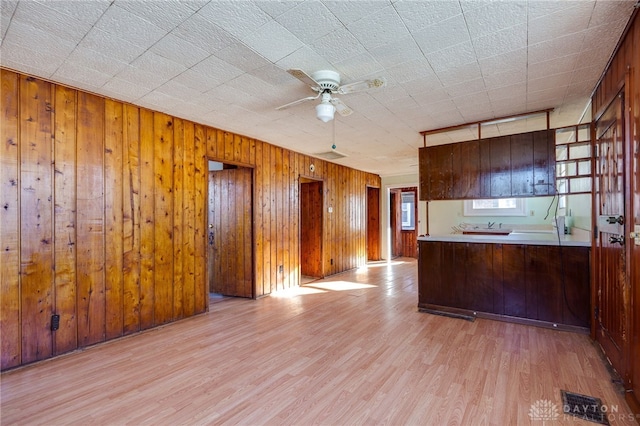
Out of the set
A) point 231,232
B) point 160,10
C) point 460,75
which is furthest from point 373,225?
point 160,10

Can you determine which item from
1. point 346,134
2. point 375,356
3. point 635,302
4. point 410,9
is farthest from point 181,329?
point 635,302

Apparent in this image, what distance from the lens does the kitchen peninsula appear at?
3088 millimetres

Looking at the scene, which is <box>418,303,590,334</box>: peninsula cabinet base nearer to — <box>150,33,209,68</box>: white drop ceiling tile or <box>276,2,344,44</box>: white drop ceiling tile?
<box>276,2,344,44</box>: white drop ceiling tile

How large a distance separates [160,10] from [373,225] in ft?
23.8

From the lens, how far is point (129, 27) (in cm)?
192

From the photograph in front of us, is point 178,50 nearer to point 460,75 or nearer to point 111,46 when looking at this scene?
point 111,46

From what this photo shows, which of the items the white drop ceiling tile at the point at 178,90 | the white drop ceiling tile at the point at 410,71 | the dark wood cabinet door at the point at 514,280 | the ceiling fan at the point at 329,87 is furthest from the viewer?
the dark wood cabinet door at the point at 514,280

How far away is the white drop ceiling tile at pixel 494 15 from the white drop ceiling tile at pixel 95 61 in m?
2.51

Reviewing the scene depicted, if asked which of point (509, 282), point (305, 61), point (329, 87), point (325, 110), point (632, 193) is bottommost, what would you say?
point (509, 282)

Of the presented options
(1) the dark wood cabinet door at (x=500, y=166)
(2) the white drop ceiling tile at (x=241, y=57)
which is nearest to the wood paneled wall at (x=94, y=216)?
(2) the white drop ceiling tile at (x=241, y=57)

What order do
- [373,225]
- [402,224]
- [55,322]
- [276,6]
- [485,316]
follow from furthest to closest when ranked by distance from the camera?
[402,224] → [373,225] → [485,316] → [55,322] → [276,6]

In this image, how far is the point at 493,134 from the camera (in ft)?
14.5

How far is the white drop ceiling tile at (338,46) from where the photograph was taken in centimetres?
201

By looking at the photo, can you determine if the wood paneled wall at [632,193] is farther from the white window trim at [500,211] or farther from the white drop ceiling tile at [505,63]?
the white window trim at [500,211]
